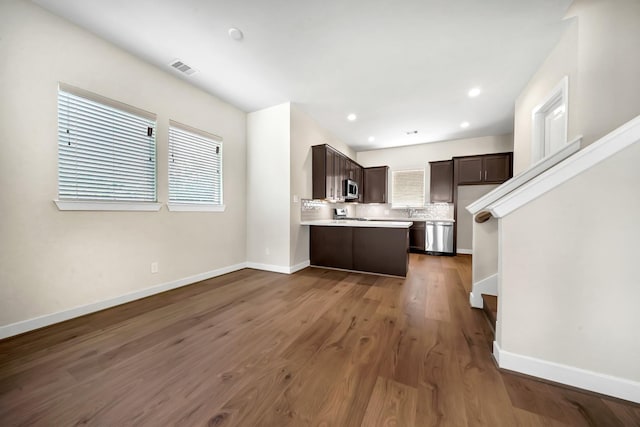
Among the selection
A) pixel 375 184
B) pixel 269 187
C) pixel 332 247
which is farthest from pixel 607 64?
pixel 375 184

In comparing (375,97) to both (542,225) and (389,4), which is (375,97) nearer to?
(389,4)

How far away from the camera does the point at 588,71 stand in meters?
1.95

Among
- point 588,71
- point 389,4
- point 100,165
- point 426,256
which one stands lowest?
point 426,256

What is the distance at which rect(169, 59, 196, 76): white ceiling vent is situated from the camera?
2.69 meters

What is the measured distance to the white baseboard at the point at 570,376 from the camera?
1.20 meters

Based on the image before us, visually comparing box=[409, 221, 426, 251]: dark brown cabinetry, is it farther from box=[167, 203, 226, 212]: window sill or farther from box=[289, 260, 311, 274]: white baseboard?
box=[167, 203, 226, 212]: window sill

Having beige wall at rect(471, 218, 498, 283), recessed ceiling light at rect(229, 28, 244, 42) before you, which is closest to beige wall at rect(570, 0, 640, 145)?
beige wall at rect(471, 218, 498, 283)

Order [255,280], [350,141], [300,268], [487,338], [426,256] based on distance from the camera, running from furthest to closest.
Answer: [350,141]
[426,256]
[300,268]
[255,280]
[487,338]

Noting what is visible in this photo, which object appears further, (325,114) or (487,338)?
(325,114)

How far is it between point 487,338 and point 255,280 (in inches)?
113

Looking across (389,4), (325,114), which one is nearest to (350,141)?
(325,114)

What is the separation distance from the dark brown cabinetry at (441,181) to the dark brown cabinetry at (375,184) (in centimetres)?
122

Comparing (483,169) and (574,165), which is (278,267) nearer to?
(574,165)

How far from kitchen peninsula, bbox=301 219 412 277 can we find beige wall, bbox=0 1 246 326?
2.26 metres
